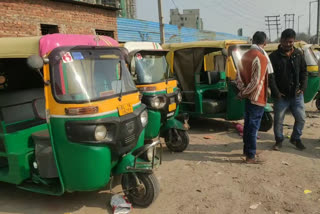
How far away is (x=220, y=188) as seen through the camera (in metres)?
3.88

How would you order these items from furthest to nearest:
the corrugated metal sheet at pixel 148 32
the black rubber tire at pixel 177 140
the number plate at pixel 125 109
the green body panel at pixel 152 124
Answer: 1. the corrugated metal sheet at pixel 148 32
2. the black rubber tire at pixel 177 140
3. the green body panel at pixel 152 124
4. the number plate at pixel 125 109

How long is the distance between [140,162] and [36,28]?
358 inches

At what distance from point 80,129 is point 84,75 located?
651mm

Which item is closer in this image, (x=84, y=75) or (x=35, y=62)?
(x=35, y=62)

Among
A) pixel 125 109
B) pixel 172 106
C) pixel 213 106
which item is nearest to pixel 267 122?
pixel 213 106

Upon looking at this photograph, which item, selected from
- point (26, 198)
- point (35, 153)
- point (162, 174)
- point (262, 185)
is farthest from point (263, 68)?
point (26, 198)

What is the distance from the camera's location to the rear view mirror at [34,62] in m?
2.77

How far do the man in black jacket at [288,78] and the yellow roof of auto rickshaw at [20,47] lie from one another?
147 inches

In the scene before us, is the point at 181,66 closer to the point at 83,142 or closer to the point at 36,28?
the point at 83,142

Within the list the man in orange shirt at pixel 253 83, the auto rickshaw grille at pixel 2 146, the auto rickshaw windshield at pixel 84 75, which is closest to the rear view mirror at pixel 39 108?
the auto rickshaw grille at pixel 2 146

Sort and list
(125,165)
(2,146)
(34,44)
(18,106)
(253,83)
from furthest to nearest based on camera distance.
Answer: (18,106)
(253,83)
(2,146)
(125,165)
(34,44)

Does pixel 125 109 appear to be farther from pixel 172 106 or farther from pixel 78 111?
pixel 172 106

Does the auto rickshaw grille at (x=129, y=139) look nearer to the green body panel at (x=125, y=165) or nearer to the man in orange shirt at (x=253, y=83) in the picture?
the green body panel at (x=125, y=165)

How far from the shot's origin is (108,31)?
14.1 m
